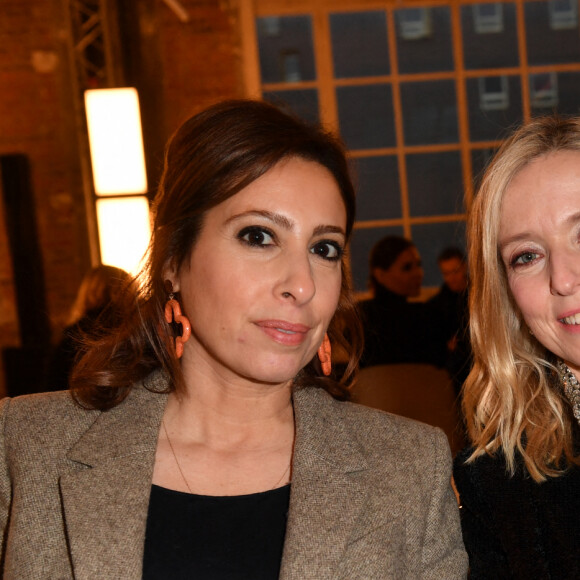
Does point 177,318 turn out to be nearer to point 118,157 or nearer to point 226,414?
point 226,414

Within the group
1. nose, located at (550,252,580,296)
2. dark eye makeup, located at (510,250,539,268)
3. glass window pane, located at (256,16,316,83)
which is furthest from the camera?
glass window pane, located at (256,16,316,83)

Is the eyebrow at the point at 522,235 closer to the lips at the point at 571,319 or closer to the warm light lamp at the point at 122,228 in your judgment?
the lips at the point at 571,319

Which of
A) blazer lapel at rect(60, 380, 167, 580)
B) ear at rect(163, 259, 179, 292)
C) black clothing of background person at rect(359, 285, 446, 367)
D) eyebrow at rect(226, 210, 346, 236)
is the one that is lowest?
black clothing of background person at rect(359, 285, 446, 367)

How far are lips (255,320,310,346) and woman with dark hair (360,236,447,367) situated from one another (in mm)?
1886

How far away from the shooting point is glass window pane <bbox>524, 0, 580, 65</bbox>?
664cm

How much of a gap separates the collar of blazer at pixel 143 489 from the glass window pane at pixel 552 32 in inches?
217

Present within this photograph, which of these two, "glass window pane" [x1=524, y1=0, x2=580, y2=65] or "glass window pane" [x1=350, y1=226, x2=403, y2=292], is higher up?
"glass window pane" [x1=524, y1=0, x2=580, y2=65]

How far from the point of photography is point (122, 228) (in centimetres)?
440

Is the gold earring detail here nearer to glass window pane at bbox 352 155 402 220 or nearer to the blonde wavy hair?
the blonde wavy hair

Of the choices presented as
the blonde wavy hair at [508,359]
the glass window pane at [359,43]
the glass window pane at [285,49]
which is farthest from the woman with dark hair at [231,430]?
the glass window pane at [359,43]

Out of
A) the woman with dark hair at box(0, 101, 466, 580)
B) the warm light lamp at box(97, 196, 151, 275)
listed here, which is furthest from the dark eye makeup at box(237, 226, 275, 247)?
the warm light lamp at box(97, 196, 151, 275)

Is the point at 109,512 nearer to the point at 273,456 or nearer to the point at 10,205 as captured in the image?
the point at 273,456

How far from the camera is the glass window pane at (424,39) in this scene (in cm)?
661

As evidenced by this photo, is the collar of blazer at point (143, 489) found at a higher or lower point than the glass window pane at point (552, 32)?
lower
